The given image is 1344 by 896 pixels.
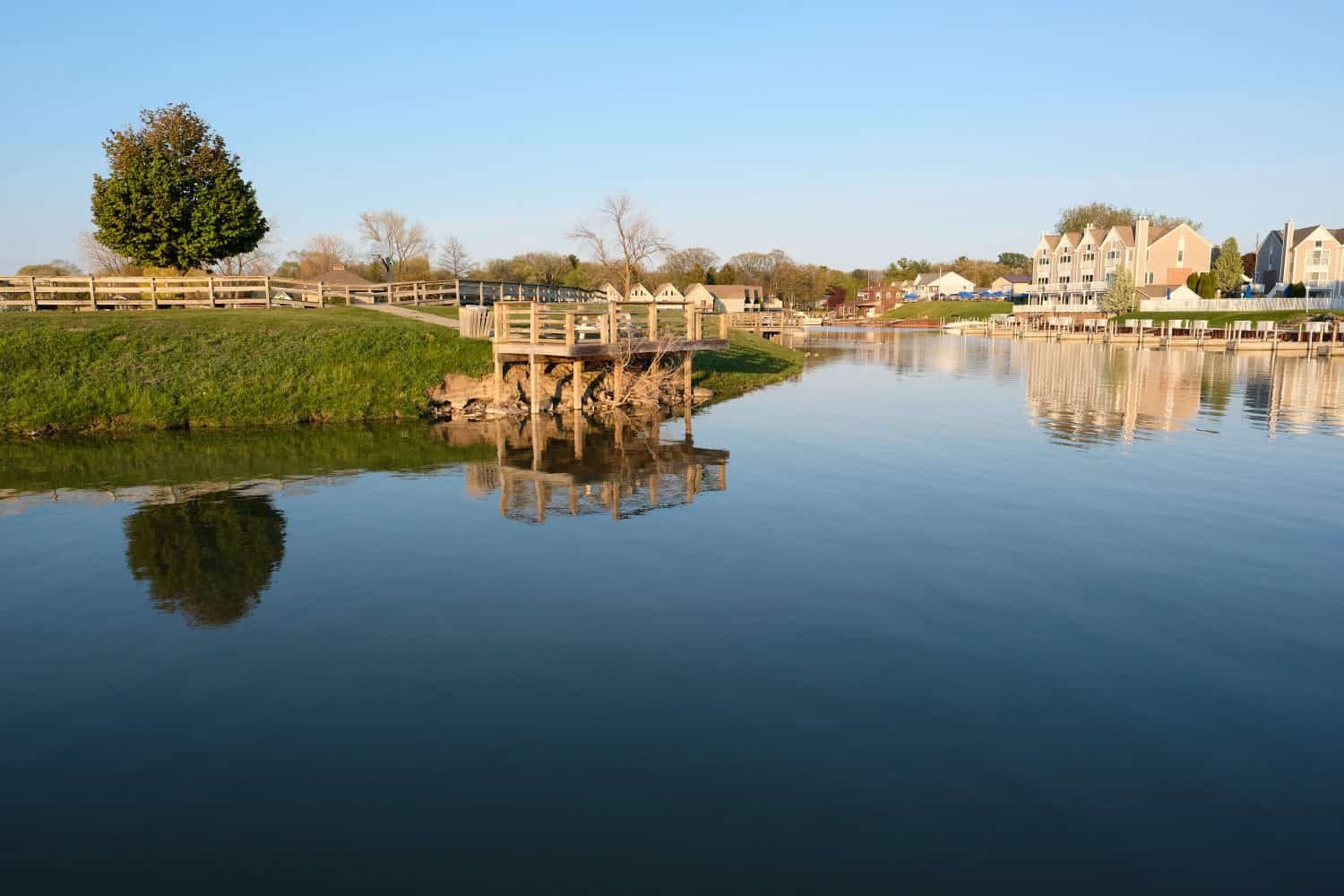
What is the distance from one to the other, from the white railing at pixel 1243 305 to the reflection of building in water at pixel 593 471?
3232 inches

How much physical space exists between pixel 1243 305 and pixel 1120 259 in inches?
983

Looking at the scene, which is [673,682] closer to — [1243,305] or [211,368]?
[211,368]

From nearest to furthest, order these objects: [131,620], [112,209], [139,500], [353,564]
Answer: [131,620], [353,564], [139,500], [112,209]

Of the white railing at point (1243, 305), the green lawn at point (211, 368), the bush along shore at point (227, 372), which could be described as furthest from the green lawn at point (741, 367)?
the white railing at point (1243, 305)

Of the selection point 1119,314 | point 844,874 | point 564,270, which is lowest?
point 844,874

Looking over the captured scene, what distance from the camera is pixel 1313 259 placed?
95.9 meters

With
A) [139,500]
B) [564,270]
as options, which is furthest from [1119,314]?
[139,500]

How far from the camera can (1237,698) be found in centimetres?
912

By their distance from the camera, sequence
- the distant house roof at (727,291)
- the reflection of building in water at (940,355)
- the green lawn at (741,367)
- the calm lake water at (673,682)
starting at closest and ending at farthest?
1. the calm lake water at (673,682)
2. the green lawn at (741,367)
3. the reflection of building in water at (940,355)
4. the distant house roof at (727,291)

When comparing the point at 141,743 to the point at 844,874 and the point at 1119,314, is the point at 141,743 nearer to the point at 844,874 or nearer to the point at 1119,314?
the point at 844,874

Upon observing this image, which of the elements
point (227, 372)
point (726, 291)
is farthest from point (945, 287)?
point (227, 372)

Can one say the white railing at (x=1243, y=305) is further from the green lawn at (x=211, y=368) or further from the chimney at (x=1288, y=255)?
the green lawn at (x=211, y=368)

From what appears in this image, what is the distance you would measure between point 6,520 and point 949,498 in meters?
18.2

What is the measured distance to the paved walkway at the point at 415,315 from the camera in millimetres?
36641
